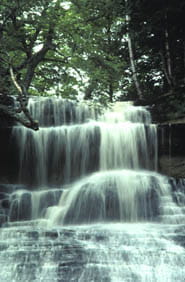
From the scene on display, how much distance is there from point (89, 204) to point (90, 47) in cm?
425

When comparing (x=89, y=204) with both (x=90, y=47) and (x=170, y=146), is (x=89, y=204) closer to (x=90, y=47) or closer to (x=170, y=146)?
(x=170, y=146)

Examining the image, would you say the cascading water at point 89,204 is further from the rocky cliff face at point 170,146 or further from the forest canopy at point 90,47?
the forest canopy at point 90,47

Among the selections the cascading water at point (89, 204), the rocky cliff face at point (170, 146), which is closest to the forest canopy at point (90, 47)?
the rocky cliff face at point (170, 146)

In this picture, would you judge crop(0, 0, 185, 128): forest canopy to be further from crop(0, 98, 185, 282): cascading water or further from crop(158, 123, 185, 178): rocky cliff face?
crop(0, 98, 185, 282): cascading water

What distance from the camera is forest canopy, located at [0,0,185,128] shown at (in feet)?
29.1

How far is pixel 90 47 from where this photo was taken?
9.49 metres

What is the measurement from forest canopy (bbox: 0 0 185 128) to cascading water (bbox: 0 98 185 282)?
1.32 m

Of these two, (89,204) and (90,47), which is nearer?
(89,204)

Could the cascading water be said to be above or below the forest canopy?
below

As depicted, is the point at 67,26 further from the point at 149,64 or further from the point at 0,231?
the point at 149,64

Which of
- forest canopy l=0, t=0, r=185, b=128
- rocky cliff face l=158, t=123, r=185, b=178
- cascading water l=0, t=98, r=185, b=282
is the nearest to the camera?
cascading water l=0, t=98, r=185, b=282

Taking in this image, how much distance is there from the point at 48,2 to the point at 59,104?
4.27 m

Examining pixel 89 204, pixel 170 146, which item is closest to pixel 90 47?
pixel 170 146

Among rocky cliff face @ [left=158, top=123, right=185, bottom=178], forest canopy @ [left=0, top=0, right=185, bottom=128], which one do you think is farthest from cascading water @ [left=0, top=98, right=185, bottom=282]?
forest canopy @ [left=0, top=0, right=185, bottom=128]
